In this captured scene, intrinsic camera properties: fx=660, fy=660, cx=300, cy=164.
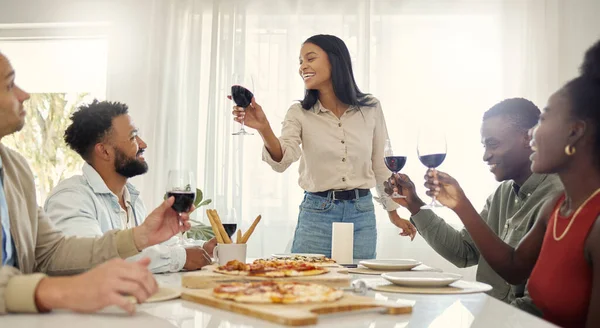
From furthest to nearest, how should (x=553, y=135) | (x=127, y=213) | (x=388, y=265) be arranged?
(x=127, y=213), (x=388, y=265), (x=553, y=135)

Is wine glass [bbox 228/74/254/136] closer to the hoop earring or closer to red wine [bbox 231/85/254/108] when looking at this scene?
red wine [bbox 231/85/254/108]

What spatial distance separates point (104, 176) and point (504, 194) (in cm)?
150

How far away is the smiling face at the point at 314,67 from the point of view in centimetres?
303

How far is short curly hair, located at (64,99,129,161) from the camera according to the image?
2607 millimetres

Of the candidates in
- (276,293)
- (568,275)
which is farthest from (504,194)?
(276,293)

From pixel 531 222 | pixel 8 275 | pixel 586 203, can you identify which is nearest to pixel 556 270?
pixel 586 203

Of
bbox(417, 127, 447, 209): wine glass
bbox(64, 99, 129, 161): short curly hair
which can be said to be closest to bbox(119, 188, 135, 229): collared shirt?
bbox(64, 99, 129, 161): short curly hair

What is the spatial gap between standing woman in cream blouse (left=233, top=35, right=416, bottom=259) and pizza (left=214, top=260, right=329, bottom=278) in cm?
112

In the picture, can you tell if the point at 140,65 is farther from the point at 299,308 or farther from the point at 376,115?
the point at 299,308

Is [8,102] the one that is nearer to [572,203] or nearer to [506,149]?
[572,203]

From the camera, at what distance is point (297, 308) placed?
110 centimetres

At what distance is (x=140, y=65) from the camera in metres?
5.11

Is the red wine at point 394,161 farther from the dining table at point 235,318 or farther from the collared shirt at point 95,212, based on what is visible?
the dining table at point 235,318

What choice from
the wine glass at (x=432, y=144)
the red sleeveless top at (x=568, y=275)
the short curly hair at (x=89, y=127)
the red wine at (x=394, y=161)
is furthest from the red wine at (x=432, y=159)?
the short curly hair at (x=89, y=127)
